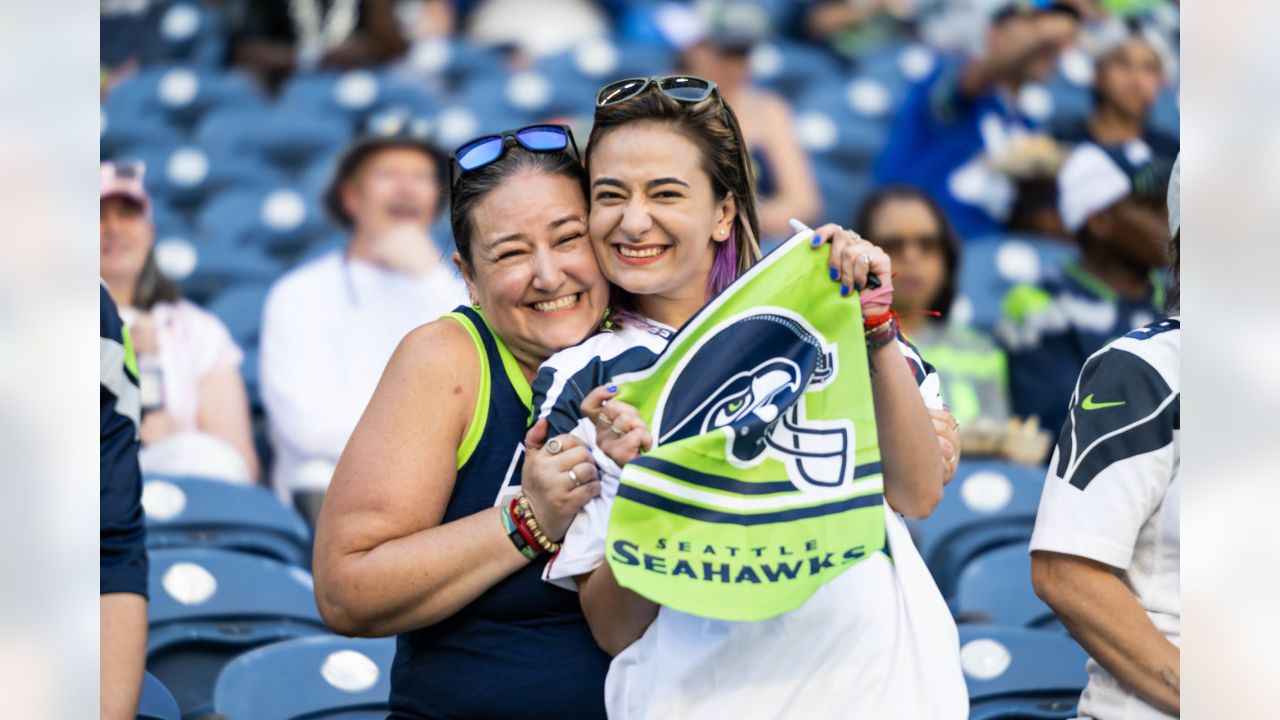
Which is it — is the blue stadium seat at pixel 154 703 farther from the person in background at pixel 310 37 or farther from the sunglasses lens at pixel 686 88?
the person in background at pixel 310 37

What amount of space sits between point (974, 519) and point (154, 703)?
208cm

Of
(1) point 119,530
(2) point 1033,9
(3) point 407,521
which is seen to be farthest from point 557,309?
(2) point 1033,9

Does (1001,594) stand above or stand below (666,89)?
below

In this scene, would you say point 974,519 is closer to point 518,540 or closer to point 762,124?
point 518,540

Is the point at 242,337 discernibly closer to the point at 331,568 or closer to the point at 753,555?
the point at 331,568

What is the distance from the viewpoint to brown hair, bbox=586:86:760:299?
6.60 ft

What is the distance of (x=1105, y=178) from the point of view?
480 centimetres

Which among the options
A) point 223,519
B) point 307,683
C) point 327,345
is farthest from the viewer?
point 327,345

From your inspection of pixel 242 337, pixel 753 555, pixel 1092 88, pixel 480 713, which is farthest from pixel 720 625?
pixel 1092 88

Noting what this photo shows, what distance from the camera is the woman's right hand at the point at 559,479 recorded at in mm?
1796

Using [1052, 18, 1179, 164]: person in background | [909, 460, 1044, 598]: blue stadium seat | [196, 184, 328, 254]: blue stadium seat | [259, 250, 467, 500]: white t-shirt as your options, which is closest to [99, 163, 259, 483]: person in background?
[259, 250, 467, 500]: white t-shirt

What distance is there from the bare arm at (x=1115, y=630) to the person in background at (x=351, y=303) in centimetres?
223

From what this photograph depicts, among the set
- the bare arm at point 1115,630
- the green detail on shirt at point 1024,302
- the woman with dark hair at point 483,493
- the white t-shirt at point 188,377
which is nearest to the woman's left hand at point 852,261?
the woman with dark hair at point 483,493
